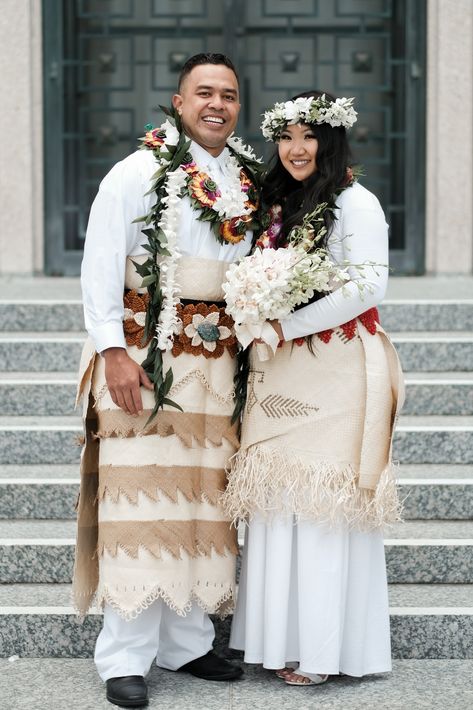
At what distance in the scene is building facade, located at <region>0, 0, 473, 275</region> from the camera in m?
8.02

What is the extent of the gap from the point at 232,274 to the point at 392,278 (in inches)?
180

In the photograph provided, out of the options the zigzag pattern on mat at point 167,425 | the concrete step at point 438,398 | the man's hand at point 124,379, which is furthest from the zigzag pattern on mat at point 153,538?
the concrete step at point 438,398

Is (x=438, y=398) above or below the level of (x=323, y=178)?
below

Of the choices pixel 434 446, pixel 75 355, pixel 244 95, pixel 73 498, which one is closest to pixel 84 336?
pixel 75 355

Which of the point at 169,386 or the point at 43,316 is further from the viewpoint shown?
the point at 43,316

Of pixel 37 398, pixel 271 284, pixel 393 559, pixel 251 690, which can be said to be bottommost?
pixel 251 690

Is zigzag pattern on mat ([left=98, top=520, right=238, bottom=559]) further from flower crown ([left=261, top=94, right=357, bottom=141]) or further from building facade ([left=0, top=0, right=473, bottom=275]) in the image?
building facade ([left=0, top=0, right=473, bottom=275])

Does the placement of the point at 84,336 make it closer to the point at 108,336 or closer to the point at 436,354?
the point at 436,354

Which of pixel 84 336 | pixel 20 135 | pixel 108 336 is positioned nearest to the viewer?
pixel 108 336

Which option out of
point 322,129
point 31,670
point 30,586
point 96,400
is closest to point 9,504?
point 30,586

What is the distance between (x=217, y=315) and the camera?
3.85 metres

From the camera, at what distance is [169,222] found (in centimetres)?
375

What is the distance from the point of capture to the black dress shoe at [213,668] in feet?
13.1

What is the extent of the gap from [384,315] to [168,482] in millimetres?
2957
